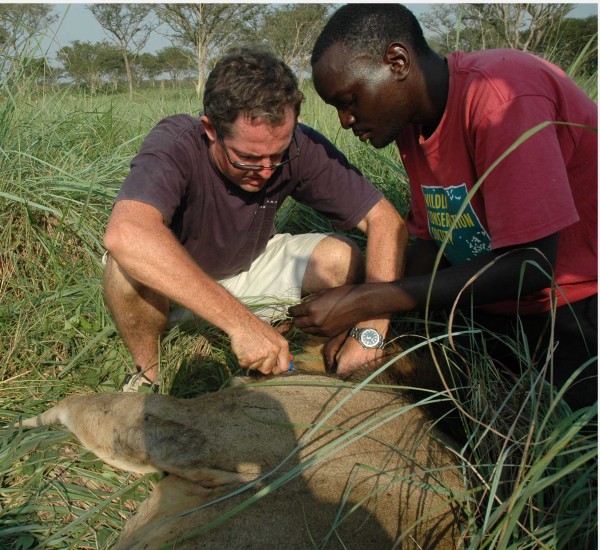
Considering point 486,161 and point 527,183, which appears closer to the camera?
point 527,183

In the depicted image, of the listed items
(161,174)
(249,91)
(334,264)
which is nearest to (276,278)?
(334,264)

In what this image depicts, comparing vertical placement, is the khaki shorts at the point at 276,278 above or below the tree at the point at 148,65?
below

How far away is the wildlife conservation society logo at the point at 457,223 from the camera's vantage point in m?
2.44

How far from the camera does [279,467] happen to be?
170 centimetres

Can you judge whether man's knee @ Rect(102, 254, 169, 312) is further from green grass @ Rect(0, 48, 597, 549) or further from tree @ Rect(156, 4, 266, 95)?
tree @ Rect(156, 4, 266, 95)

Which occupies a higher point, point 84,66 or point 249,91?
point 84,66

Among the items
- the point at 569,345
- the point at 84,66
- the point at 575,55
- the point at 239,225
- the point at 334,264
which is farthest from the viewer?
the point at 84,66

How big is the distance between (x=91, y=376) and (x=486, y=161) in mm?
1923

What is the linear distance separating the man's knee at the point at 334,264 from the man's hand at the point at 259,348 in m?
1.01

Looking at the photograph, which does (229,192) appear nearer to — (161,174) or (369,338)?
(161,174)

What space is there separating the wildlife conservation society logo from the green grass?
0.47 m

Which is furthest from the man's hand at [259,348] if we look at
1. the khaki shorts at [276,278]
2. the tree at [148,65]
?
the tree at [148,65]

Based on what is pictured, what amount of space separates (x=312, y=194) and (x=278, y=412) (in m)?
1.38

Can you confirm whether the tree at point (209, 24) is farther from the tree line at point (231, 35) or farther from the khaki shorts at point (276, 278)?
the khaki shorts at point (276, 278)
